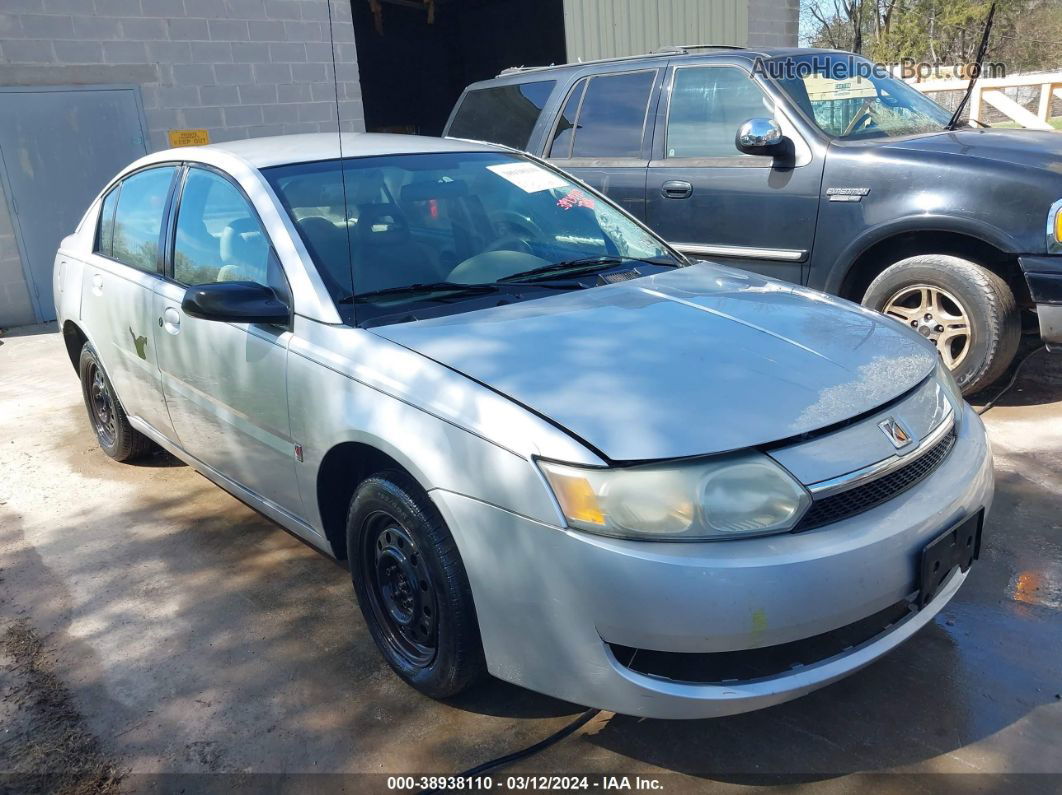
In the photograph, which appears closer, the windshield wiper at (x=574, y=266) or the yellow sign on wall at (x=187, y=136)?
the windshield wiper at (x=574, y=266)

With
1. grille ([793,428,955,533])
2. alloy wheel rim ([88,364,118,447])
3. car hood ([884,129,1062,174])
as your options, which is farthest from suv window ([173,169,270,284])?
car hood ([884,129,1062,174])

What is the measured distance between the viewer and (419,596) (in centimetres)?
254

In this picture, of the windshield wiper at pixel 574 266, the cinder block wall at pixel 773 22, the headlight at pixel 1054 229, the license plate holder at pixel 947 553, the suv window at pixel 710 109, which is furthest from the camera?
the cinder block wall at pixel 773 22

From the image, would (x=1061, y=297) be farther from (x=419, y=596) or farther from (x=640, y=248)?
(x=419, y=596)

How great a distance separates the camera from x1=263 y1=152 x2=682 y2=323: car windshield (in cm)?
293

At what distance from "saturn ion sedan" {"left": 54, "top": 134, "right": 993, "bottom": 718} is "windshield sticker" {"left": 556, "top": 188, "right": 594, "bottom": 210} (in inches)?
0.5

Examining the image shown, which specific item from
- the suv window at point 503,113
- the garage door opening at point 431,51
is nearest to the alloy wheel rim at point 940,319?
the suv window at point 503,113

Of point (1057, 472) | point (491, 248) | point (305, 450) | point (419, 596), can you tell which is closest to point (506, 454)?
point (419, 596)

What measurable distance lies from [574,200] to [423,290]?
103 centimetres

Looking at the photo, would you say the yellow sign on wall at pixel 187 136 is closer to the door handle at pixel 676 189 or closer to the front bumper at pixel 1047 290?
the door handle at pixel 676 189

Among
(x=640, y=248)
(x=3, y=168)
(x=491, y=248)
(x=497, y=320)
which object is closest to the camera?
(x=497, y=320)

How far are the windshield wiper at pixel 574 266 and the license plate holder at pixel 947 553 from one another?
1.50 meters

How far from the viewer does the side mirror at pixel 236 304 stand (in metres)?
2.79

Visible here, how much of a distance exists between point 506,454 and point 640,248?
1688mm
